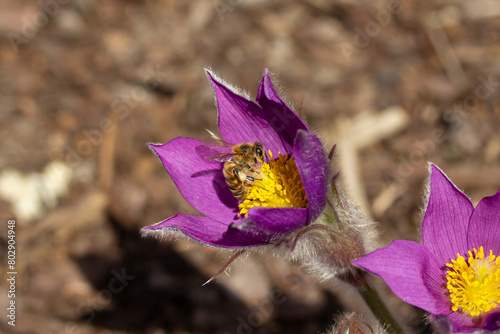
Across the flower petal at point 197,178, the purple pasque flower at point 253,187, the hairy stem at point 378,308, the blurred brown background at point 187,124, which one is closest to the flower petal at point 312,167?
the purple pasque flower at point 253,187

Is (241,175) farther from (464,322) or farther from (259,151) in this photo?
(464,322)

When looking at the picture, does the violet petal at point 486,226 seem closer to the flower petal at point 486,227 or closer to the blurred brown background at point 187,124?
the flower petal at point 486,227

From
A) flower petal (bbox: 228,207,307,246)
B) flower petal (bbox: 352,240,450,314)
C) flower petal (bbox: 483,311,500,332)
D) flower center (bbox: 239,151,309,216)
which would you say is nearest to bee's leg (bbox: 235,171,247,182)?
flower center (bbox: 239,151,309,216)

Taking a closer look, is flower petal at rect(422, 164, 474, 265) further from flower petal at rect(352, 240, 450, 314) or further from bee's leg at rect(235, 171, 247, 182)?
bee's leg at rect(235, 171, 247, 182)

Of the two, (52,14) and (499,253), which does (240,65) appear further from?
(499,253)

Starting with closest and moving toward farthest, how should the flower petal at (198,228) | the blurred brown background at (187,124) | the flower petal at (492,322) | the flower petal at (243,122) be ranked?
the flower petal at (492,322), the flower petal at (198,228), the flower petal at (243,122), the blurred brown background at (187,124)
